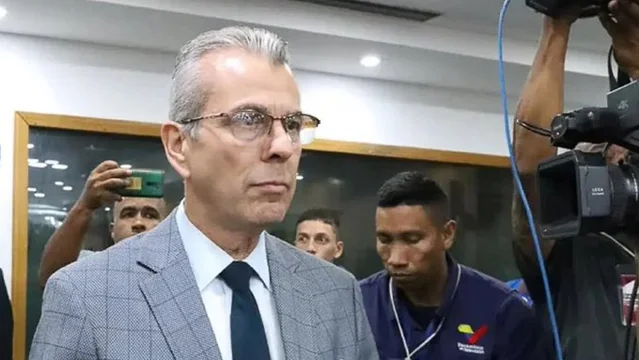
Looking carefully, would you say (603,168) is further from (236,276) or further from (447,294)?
(447,294)

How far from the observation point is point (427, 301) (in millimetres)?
2225

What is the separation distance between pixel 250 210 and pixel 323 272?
0.80 ft

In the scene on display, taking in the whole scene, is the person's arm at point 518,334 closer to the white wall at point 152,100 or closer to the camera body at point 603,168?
the camera body at point 603,168

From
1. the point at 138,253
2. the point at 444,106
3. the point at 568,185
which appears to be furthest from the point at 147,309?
the point at 444,106

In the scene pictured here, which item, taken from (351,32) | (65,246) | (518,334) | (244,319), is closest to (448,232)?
(518,334)

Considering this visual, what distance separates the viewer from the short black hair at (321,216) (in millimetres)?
3977

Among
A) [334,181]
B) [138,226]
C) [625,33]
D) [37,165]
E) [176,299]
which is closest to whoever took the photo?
[176,299]

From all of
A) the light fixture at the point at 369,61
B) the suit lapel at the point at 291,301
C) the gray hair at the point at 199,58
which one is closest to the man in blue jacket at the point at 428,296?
the suit lapel at the point at 291,301

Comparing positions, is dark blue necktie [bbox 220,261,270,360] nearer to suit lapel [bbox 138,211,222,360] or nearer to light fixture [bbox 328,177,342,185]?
suit lapel [bbox 138,211,222,360]

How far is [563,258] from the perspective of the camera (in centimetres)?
156

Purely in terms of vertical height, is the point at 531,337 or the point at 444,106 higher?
the point at 444,106

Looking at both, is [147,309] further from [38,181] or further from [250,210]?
[38,181]

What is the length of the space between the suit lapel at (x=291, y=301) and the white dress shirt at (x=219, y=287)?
0.04 feet

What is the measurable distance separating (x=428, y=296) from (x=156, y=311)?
121cm
